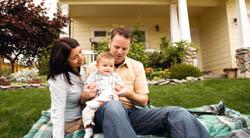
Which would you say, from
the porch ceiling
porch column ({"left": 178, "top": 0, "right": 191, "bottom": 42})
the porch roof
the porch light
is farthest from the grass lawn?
the porch light

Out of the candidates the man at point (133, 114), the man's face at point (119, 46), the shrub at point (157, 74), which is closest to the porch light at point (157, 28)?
the shrub at point (157, 74)

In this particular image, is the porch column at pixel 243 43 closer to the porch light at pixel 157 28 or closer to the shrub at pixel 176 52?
the shrub at pixel 176 52

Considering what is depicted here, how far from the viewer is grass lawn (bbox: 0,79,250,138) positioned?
4223 millimetres

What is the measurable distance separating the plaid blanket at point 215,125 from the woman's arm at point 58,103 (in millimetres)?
219

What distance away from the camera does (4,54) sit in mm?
9547

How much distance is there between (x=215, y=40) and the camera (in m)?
12.1

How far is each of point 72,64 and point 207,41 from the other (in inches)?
419

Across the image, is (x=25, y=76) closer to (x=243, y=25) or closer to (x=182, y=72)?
(x=182, y=72)

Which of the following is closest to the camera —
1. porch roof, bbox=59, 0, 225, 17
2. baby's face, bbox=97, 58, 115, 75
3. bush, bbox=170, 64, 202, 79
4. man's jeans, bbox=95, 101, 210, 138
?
man's jeans, bbox=95, 101, 210, 138

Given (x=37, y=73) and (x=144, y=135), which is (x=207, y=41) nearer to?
(x=37, y=73)

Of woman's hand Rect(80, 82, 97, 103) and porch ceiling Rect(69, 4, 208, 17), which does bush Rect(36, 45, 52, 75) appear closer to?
porch ceiling Rect(69, 4, 208, 17)

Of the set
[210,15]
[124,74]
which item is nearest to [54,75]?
[124,74]

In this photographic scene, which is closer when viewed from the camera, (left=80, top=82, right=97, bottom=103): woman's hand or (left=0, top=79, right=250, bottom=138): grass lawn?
(left=80, top=82, right=97, bottom=103): woman's hand

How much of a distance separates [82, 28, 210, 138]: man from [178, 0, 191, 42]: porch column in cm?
709
